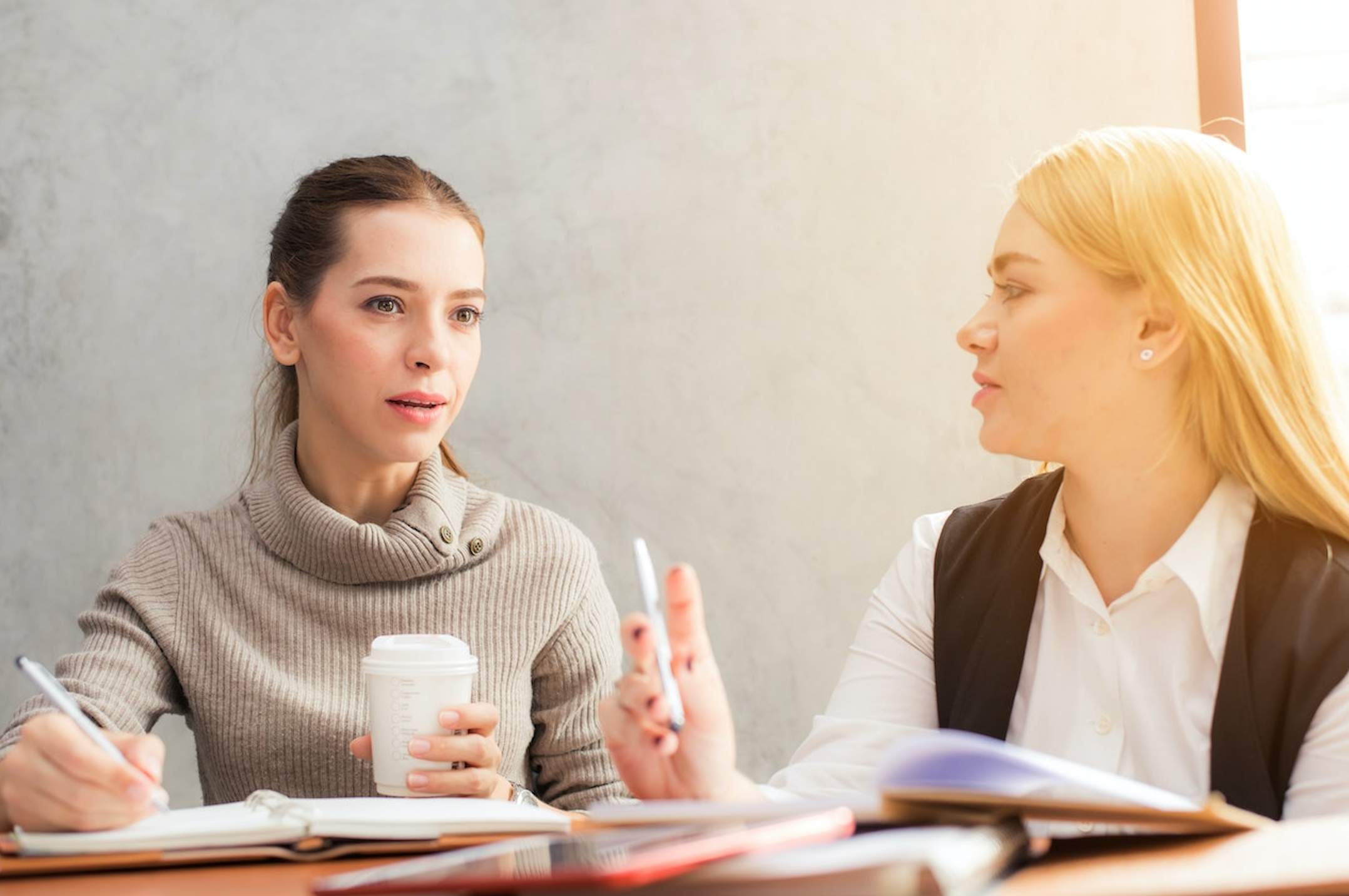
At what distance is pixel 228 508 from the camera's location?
5.66 feet

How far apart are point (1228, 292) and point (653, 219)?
113 cm

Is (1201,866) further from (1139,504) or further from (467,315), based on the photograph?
(467,315)

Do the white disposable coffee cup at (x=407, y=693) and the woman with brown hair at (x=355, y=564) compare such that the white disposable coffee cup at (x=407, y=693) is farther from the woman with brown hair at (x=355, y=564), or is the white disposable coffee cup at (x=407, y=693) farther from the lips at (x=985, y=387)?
the lips at (x=985, y=387)

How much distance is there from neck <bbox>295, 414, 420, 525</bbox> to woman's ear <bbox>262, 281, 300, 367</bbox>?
103mm

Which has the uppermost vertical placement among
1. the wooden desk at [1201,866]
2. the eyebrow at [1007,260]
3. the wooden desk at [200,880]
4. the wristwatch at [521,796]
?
the eyebrow at [1007,260]

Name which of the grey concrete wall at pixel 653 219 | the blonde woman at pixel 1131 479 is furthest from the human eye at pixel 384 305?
the blonde woman at pixel 1131 479

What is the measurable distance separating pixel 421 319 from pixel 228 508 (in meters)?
0.38

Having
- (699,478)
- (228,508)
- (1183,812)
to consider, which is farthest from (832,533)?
(1183,812)

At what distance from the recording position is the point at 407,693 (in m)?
1.16

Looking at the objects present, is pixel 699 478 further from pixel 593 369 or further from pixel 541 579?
pixel 541 579

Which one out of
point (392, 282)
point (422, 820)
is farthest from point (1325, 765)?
point (392, 282)

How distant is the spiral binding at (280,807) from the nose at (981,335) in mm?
866

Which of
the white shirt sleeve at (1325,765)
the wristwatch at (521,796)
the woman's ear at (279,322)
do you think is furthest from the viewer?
the woman's ear at (279,322)

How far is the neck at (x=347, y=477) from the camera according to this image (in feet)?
5.66
